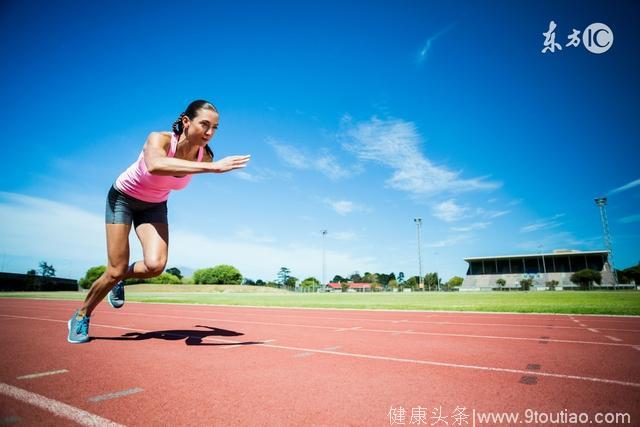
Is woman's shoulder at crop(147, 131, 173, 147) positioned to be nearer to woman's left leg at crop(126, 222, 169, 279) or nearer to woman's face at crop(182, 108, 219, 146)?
woman's face at crop(182, 108, 219, 146)

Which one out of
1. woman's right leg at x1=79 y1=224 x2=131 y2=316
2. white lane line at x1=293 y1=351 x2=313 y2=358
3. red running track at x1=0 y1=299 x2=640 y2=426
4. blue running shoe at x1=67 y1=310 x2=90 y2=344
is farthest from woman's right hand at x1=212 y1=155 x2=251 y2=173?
blue running shoe at x1=67 y1=310 x2=90 y2=344

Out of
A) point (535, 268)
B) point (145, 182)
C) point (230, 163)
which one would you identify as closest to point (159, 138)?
point (145, 182)

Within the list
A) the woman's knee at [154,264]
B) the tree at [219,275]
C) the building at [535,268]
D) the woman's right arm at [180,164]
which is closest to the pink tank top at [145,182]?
the woman's right arm at [180,164]

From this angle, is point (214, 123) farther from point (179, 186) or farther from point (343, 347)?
point (343, 347)

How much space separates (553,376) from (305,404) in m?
2.40

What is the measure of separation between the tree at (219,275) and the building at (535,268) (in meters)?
55.7

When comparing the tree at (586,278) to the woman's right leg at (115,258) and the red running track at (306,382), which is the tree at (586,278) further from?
the woman's right leg at (115,258)

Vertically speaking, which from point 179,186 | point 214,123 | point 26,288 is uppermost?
point 214,123

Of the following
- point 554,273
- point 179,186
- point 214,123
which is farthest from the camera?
point 554,273

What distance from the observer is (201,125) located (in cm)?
357

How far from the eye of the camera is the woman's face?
358 cm

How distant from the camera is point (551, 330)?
659 centimetres

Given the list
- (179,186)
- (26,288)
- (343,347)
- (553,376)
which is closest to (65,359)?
(179,186)

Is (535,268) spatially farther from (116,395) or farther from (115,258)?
(116,395)
